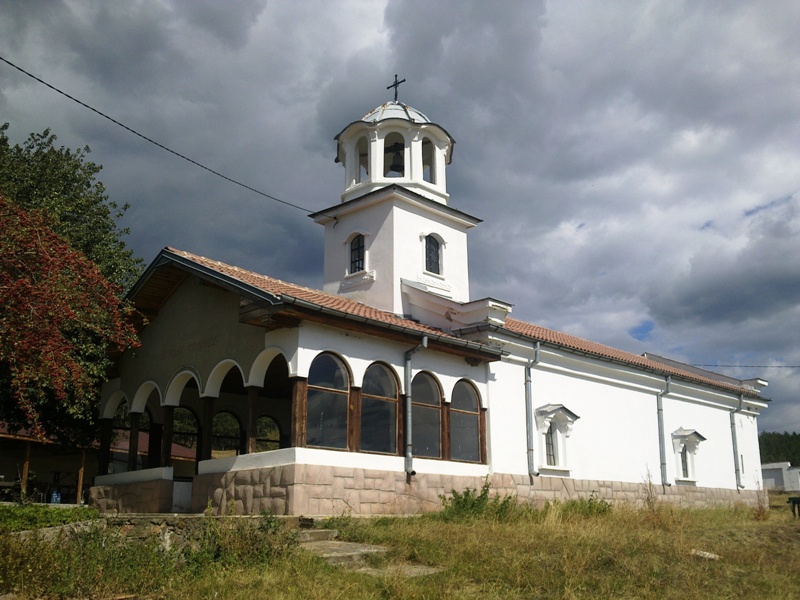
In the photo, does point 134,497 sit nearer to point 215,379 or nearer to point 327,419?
point 215,379

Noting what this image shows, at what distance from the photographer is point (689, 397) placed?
26297 mm

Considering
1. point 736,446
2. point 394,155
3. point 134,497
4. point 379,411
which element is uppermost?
point 394,155

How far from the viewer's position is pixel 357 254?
22.8 m

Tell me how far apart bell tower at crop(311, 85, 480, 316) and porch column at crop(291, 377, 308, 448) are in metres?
6.11

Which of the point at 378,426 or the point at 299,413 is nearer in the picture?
the point at 299,413

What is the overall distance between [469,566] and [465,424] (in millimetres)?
8612

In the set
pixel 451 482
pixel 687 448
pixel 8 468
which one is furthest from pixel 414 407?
pixel 8 468

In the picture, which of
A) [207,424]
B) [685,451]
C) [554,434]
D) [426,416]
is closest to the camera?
[207,424]

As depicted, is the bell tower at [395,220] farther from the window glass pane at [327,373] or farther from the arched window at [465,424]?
the window glass pane at [327,373]

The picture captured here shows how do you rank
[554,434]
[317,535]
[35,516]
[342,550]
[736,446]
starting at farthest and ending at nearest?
[736,446] → [554,434] → [35,516] → [317,535] → [342,550]

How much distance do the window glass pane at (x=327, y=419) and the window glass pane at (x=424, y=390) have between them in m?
2.08

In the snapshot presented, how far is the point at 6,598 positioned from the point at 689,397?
885 inches

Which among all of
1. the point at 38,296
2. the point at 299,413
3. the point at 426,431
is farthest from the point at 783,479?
the point at 38,296

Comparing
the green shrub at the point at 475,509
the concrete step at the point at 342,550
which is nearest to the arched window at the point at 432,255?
the green shrub at the point at 475,509
